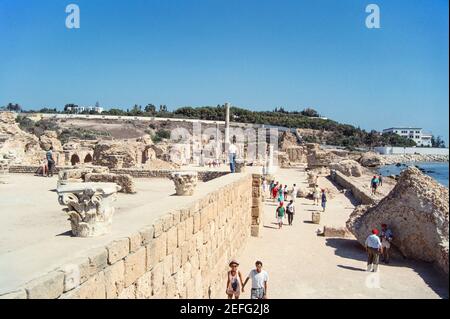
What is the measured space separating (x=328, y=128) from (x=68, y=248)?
110 m

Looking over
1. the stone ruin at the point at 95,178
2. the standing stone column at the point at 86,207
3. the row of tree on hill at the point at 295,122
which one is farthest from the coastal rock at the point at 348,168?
the row of tree on hill at the point at 295,122

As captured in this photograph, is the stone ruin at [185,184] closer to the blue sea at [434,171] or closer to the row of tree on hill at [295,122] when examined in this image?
the blue sea at [434,171]

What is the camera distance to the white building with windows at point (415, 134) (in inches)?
4225

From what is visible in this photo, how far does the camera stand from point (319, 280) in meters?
9.07

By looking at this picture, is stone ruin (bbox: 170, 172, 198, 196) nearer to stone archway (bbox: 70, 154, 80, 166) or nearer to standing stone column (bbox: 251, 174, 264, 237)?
standing stone column (bbox: 251, 174, 264, 237)

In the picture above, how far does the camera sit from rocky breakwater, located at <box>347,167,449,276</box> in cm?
979

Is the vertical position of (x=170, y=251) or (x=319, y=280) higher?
(x=170, y=251)

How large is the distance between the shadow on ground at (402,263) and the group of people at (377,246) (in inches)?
9.3

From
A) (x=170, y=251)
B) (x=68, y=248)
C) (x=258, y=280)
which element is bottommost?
(x=258, y=280)

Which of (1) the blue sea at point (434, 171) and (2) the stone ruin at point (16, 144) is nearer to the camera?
(2) the stone ruin at point (16, 144)

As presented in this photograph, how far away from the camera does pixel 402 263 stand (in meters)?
10.3

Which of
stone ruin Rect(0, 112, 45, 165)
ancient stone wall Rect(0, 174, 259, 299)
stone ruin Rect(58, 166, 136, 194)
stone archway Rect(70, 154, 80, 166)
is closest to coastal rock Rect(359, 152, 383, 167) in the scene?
stone archway Rect(70, 154, 80, 166)
